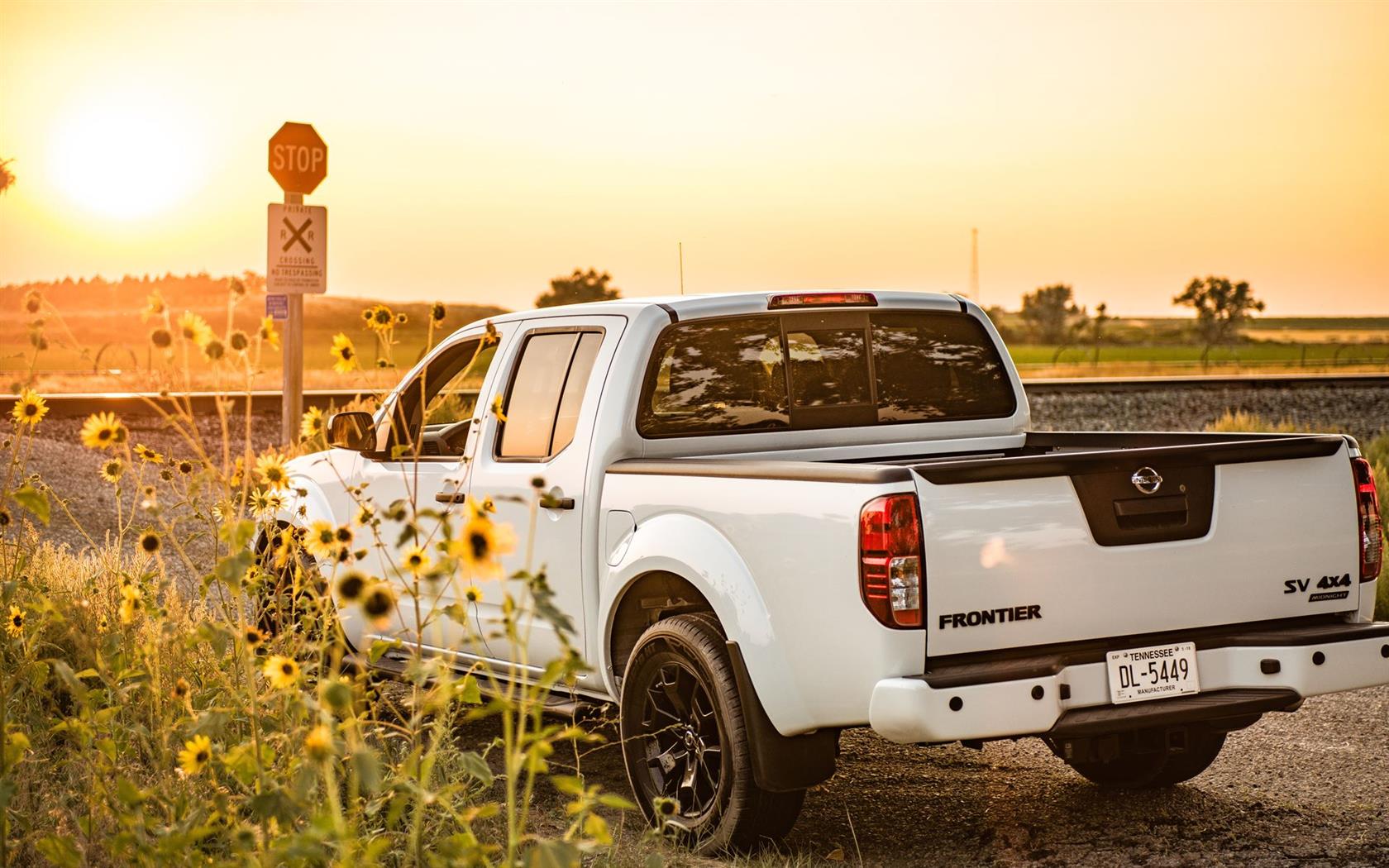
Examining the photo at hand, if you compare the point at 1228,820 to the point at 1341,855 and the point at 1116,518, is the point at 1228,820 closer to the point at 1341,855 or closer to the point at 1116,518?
the point at 1341,855

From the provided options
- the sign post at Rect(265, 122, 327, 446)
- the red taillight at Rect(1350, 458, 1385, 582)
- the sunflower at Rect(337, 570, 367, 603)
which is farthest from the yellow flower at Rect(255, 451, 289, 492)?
the sign post at Rect(265, 122, 327, 446)

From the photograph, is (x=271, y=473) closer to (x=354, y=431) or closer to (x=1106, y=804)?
(x=354, y=431)

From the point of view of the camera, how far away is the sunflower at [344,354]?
14.8ft

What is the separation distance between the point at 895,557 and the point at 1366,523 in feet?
6.86

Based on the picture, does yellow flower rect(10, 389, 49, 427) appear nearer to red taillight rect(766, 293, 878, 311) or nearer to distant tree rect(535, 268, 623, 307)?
red taillight rect(766, 293, 878, 311)

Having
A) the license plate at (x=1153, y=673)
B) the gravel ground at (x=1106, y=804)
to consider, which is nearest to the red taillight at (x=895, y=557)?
the license plate at (x=1153, y=673)

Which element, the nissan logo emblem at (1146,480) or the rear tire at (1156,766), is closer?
the nissan logo emblem at (1146,480)

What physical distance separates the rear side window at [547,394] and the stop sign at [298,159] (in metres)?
8.86

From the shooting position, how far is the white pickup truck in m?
5.08

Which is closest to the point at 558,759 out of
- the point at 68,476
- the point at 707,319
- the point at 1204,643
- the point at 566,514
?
the point at 566,514

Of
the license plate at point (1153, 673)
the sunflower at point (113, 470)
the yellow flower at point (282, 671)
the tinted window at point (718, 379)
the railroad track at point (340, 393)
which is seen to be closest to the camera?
the yellow flower at point (282, 671)

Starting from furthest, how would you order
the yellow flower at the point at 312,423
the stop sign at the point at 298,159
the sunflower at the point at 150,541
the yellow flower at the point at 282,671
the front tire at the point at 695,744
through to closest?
the stop sign at the point at 298,159 → the front tire at the point at 695,744 → the yellow flower at the point at 312,423 → the sunflower at the point at 150,541 → the yellow flower at the point at 282,671

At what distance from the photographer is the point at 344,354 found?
4.64 metres

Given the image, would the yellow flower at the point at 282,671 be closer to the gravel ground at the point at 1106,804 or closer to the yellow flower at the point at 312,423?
the yellow flower at the point at 312,423
